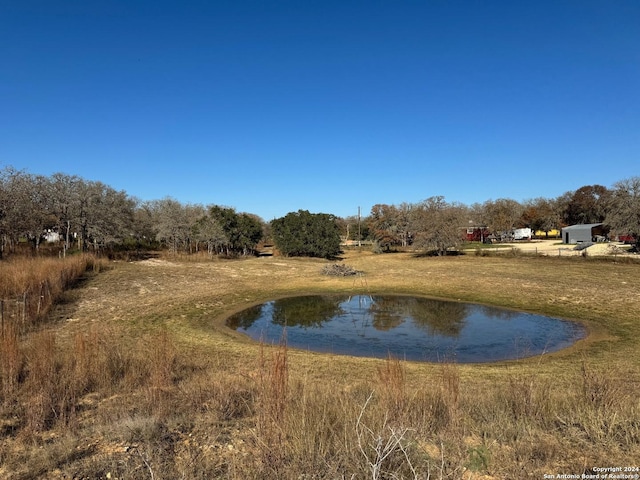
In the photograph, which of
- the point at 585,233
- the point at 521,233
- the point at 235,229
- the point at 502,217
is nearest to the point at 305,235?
the point at 235,229

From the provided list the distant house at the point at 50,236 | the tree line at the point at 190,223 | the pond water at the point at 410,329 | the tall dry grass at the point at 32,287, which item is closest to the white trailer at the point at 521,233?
the tree line at the point at 190,223

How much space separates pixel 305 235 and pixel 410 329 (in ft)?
103

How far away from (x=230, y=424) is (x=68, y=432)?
1801 millimetres

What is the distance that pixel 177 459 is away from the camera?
3.83 metres

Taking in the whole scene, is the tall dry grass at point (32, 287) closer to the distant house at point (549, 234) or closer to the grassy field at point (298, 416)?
the grassy field at point (298, 416)

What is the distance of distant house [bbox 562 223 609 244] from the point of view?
64.0 meters

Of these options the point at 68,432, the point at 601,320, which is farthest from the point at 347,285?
the point at 68,432

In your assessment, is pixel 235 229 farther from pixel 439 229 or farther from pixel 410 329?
pixel 410 329

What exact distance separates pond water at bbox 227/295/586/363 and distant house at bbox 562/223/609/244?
192 ft

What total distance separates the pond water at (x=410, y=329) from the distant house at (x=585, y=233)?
58526 mm

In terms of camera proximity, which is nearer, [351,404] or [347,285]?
[351,404]

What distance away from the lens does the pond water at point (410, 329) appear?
38.4ft

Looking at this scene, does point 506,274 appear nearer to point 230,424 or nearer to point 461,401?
point 461,401

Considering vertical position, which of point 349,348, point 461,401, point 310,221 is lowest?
point 349,348
